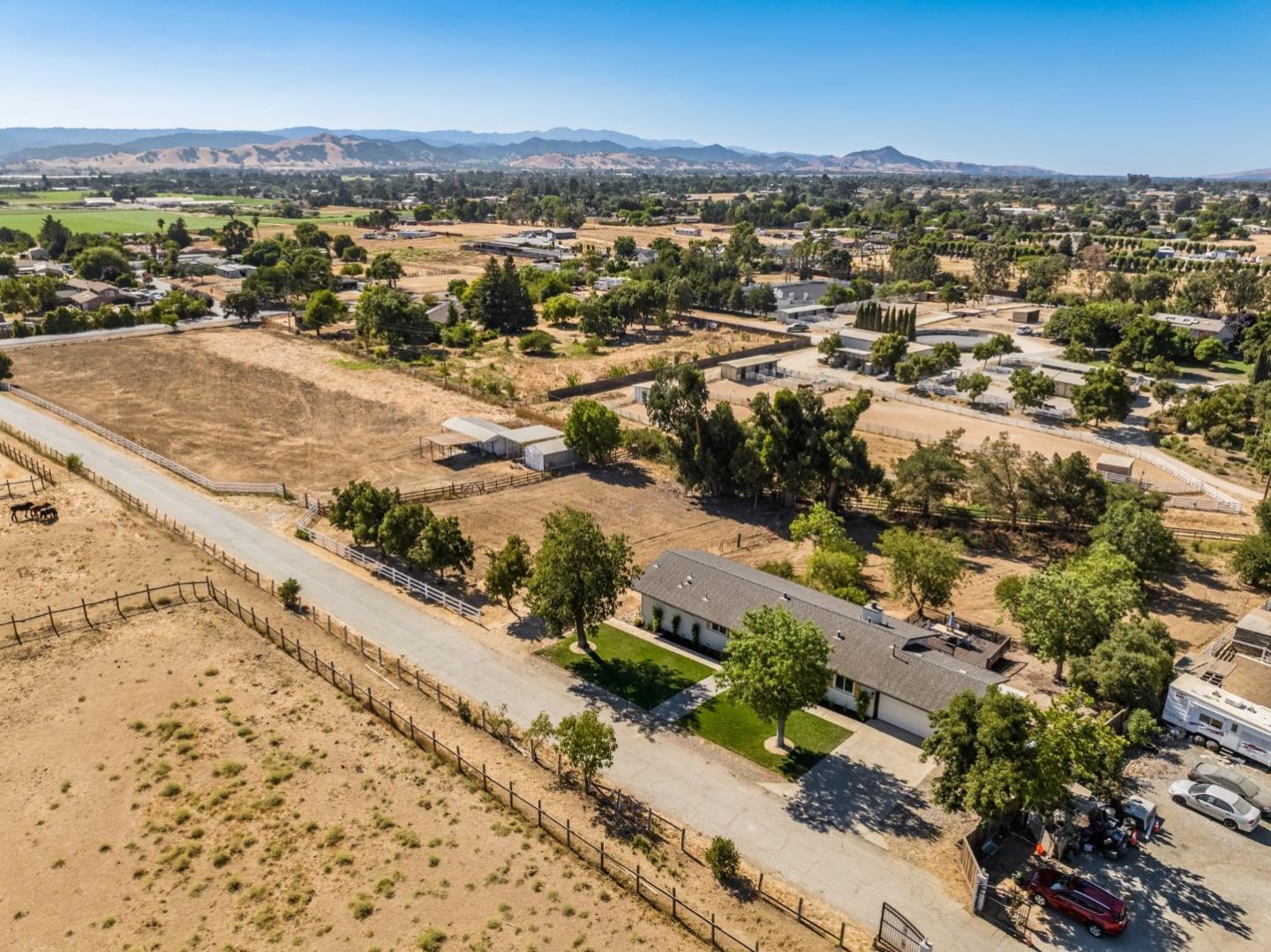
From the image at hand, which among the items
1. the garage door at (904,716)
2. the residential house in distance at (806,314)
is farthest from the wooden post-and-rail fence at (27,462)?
the residential house in distance at (806,314)

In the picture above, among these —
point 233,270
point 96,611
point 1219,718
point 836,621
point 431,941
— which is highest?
point 233,270

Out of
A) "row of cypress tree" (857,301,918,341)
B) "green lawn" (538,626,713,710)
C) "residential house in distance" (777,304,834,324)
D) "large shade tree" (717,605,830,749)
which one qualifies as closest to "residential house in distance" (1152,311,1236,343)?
"row of cypress tree" (857,301,918,341)

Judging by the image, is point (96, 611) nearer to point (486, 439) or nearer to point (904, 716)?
point (486, 439)

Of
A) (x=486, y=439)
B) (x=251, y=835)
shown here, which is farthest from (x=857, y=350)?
(x=251, y=835)

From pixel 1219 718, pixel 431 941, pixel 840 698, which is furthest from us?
pixel 840 698

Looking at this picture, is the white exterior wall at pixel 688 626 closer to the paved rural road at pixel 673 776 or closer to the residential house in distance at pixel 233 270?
the paved rural road at pixel 673 776

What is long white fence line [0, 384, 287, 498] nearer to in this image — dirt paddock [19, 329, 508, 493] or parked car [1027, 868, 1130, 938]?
dirt paddock [19, 329, 508, 493]

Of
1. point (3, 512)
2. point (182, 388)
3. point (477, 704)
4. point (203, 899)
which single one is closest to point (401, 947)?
point (203, 899)
